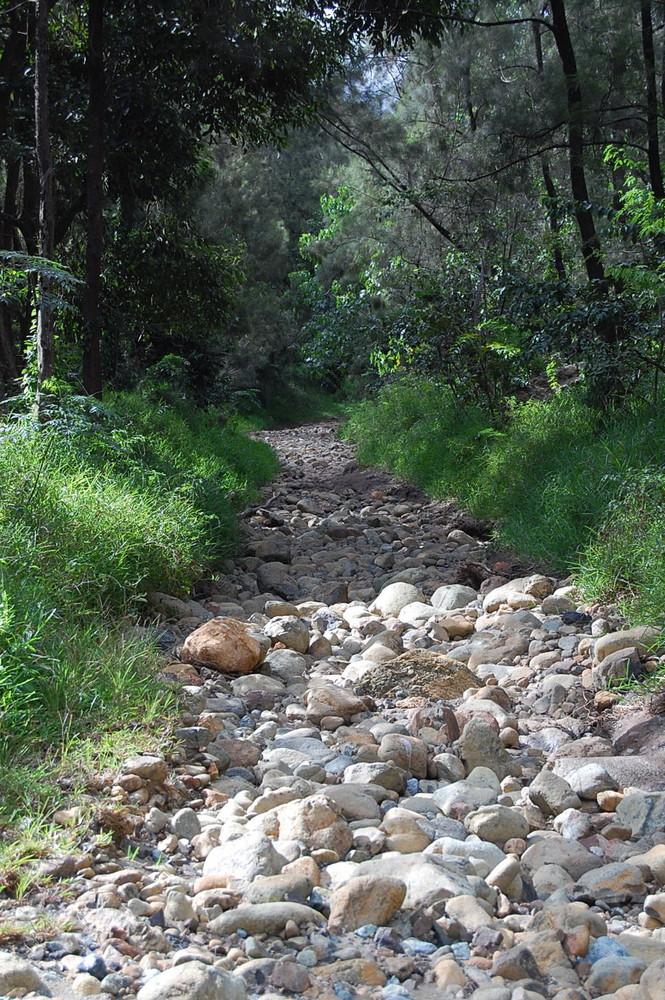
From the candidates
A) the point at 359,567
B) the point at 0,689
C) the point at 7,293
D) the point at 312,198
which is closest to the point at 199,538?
the point at 359,567

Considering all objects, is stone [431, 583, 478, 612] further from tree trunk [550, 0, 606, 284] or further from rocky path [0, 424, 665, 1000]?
tree trunk [550, 0, 606, 284]

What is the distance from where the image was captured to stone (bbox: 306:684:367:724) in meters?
3.49

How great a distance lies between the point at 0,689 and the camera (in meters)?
2.91

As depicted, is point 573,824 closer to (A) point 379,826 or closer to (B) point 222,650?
(A) point 379,826

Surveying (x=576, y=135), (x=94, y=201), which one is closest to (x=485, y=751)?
(x=94, y=201)

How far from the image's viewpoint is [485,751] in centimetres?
309

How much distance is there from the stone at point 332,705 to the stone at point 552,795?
84cm

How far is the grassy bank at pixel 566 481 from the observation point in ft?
14.4

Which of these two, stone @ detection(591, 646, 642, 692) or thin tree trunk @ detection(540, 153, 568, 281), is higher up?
thin tree trunk @ detection(540, 153, 568, 281)

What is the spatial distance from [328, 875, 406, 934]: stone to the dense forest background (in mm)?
1125

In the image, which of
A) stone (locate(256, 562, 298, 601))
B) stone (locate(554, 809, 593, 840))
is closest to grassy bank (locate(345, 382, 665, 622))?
stone (locate(554, 809, 593, 840))

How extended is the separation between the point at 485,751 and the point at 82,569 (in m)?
2.04

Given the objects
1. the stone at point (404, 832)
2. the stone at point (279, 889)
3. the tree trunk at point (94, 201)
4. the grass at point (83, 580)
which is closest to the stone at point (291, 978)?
the stone at point (279, 889)

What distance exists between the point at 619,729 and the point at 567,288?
4.66 m
